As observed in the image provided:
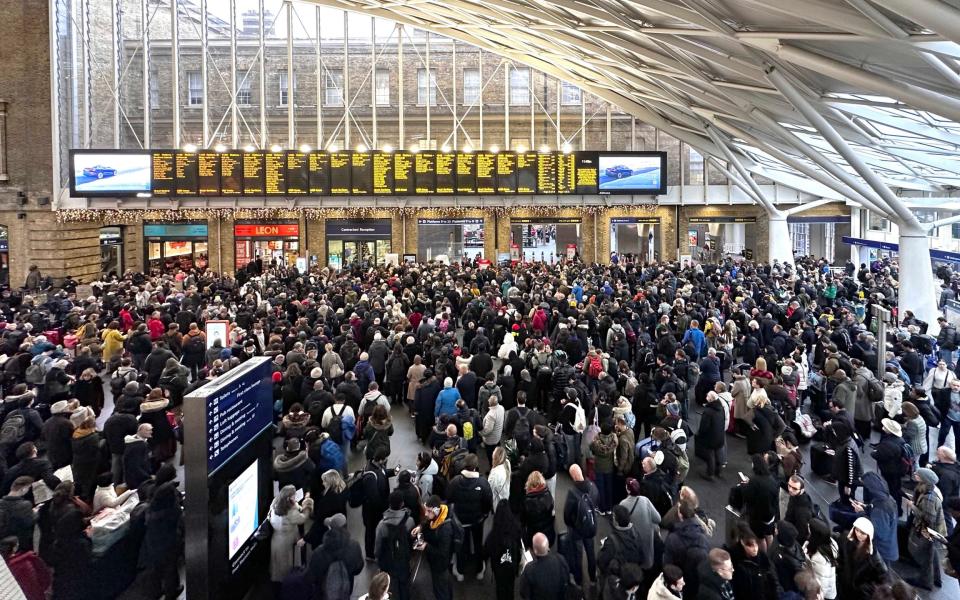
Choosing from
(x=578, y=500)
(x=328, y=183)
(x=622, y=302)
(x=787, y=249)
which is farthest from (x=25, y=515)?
(x=787, y=249)

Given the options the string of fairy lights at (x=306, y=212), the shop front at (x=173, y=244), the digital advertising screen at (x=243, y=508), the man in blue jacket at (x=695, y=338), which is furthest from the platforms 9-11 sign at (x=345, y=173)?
the digital advertising screen at (x=243, y=508)

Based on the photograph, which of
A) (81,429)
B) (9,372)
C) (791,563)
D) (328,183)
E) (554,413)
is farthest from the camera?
(328,183)

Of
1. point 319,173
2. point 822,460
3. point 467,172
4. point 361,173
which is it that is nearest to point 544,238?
point 467,172

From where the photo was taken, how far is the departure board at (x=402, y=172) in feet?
90.7

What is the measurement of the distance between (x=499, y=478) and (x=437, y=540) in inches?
48.3

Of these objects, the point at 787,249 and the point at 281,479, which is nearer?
the point at 281,479

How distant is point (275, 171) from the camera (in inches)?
1077

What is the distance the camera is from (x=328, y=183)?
→ 27406 mm

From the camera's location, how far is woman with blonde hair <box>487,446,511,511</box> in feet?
24.8

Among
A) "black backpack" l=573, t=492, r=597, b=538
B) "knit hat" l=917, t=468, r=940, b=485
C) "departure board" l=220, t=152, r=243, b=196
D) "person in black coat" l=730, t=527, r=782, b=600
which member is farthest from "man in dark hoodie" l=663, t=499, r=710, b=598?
"departure board" l=220, t=152, r=243, b=196

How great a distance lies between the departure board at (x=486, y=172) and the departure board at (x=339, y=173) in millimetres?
5114

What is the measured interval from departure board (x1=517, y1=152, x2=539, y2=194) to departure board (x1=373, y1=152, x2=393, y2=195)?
5.09m

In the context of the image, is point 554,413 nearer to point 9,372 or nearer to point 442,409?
point 442,409

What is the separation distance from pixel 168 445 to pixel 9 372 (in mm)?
4123
